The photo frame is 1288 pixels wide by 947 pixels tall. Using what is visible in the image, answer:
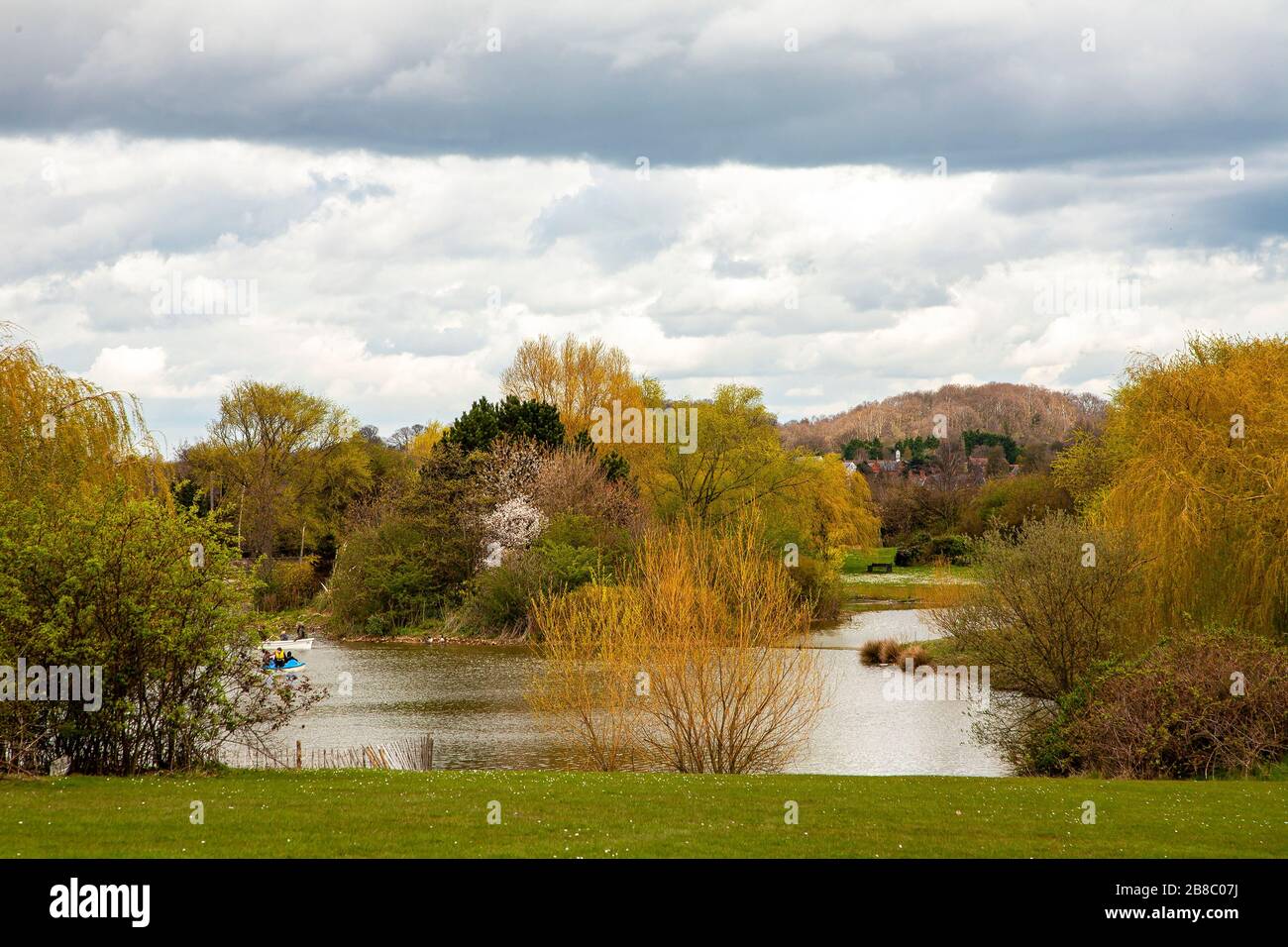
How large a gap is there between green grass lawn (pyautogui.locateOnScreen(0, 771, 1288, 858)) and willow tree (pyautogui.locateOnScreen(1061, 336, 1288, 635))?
334 inches

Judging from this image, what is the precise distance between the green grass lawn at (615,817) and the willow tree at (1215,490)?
8.48 m

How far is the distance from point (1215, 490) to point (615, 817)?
17.8 meters

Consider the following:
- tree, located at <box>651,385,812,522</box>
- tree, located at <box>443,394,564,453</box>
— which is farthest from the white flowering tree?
tree, located at <box>651,385,812,522</box>

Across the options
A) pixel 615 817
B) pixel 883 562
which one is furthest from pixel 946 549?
pixel 615 817

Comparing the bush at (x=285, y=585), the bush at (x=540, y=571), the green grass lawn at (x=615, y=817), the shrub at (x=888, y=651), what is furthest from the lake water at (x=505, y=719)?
the bush at (x=285, y=585)

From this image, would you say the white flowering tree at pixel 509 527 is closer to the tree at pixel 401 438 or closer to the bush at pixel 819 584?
the bush at pixel 819 584

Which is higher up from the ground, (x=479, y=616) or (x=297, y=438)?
(x=297, y=438)

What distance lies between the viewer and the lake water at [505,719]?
79.2ft

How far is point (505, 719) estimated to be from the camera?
2952cm

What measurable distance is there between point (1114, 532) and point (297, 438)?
180ft

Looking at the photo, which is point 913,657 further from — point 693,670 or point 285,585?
point 285,585
